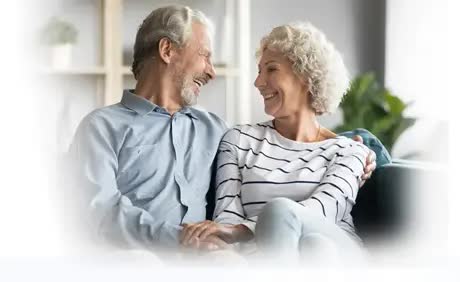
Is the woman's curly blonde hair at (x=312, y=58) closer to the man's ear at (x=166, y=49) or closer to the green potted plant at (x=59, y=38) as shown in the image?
the man's ear at (x=166, y=49)

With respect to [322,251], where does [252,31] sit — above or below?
above

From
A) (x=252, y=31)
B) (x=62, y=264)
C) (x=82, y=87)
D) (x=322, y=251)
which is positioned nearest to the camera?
(x=62, y=264)

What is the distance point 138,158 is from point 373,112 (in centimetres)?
231

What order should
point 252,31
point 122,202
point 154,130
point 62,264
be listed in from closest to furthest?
point 62,264 < point 122,202 < point 154,130 < point 252,31

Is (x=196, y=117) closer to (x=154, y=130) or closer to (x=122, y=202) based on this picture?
(x=154, y=130)

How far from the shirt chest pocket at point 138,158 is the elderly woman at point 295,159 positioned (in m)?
0.13

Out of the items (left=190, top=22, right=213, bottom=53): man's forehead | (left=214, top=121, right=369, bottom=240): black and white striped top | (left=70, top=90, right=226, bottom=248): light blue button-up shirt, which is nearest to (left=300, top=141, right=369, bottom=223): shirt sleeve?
(left=214, top=121, right=369, bottom=240): black and white striped top

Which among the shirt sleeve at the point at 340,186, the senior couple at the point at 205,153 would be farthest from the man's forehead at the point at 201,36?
the shirt sleeve at the point at 340,186

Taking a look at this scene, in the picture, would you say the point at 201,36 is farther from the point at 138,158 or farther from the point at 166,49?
the point at 138,158

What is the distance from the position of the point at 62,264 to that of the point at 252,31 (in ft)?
10.1

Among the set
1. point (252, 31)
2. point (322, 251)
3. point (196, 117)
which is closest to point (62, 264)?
point (322, 251)

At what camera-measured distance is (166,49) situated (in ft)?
5.30

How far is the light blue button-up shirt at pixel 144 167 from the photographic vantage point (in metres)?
1.42

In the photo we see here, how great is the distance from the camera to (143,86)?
1.61m
